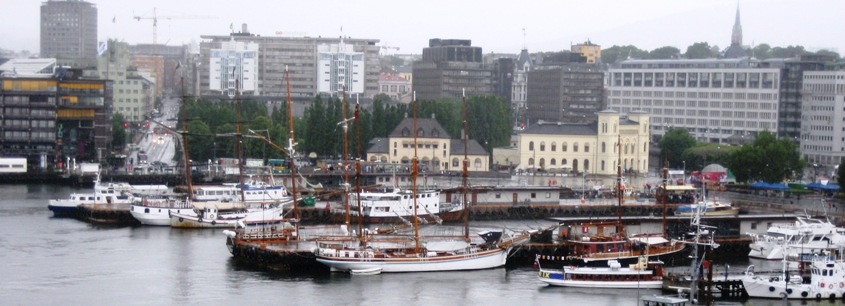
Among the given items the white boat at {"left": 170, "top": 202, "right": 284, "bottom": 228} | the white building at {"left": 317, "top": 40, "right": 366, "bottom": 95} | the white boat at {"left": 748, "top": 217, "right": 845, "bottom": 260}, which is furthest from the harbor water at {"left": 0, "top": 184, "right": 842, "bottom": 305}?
the white building at {"left": 317, "top": 40, "right": 366, "bottom": 95}

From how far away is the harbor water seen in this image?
25250 mm

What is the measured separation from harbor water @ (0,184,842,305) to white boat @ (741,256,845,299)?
178 millimetres

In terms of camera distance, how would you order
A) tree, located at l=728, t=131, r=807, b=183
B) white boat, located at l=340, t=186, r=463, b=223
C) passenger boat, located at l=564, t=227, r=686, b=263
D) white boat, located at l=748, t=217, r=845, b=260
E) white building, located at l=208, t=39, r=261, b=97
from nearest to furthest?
white boat, located at l=748, t=217, r=845, b=260, passenger boat, located at l=564, t=227, r=686, b=263, white boat, located at l=340, t=186, r=463, b=223, tree, located at l=728, t=131, r=807, b=183, white building, located at l=208, t=39, r=261, b=97

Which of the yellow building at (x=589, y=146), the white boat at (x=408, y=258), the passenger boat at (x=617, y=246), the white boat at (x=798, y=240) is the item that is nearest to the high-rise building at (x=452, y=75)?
the yellow building at (x=589, y=146)

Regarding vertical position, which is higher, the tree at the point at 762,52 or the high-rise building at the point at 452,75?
the tree at the point at 762,52

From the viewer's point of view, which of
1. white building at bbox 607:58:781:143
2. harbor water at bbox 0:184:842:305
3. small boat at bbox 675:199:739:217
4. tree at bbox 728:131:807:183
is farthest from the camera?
white building at bbox 607:58:781:143

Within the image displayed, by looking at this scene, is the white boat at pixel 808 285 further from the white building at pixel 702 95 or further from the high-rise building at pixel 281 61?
the high-rise building at pixel 281 61

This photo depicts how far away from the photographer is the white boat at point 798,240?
27.6 meters

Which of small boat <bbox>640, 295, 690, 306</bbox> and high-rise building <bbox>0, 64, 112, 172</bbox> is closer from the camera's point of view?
small boat <bbox>640, 295, 690, 306</bbox>

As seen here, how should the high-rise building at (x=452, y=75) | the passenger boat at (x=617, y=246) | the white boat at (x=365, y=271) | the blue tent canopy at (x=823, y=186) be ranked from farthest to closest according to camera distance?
the high-rise building at (x=452, y=75)
the blue tent canopy at (x=823, y=186)
the passenger boat at (x=617, y=246)
the white boat at (x=365, y=271)

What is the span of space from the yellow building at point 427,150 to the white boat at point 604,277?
22.0 metres

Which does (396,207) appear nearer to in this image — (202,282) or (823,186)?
(202,282)

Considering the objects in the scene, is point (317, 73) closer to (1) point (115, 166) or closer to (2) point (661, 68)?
(2) point (661, 68)

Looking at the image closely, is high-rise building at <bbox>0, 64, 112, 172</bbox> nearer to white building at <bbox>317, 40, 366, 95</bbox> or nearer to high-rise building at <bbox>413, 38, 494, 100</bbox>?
high-rise building at <bbox>413, 38, 494, 100</bbox>
